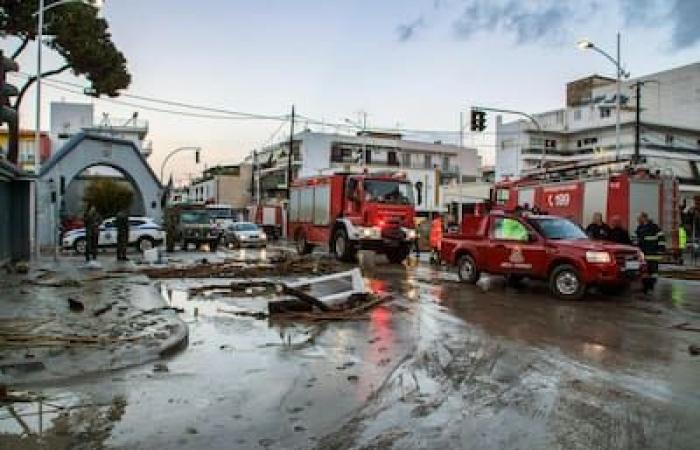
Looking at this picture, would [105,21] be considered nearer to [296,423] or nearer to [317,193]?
[317,193]

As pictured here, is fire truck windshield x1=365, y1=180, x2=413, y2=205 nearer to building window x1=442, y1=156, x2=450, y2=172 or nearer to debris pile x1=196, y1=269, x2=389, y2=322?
debris pile x1=196, y1=269, x2=389, y2=322

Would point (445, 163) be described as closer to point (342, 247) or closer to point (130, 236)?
point (130, 236)

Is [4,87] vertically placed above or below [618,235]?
above

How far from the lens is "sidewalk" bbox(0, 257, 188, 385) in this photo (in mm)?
8422

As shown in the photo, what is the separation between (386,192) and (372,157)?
5921 cm

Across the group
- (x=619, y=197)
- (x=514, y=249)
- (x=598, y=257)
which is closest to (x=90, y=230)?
(x=514, y=249)

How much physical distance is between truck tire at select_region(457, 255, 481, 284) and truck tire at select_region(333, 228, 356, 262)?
23.4 feet

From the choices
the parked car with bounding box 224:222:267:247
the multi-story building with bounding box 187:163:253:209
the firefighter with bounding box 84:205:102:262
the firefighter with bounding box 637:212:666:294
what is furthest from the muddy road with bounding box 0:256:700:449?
the multi-story building with bounding box 187:163:253:209

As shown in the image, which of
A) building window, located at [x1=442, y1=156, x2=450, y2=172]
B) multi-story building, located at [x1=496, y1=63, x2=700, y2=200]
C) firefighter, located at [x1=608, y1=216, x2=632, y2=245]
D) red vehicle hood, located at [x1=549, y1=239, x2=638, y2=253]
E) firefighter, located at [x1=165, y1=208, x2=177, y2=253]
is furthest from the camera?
building window, located at [x1=442, y1=156, x2=450, y2=172]

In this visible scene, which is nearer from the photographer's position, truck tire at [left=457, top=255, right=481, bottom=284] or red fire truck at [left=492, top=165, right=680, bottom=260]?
truck tire at [left=457, top=255, right=481, bottom=284]

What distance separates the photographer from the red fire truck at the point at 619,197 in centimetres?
2284

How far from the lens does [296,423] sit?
634cm

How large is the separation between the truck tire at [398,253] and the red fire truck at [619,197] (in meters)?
3.93

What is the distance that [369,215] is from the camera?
25.5m
